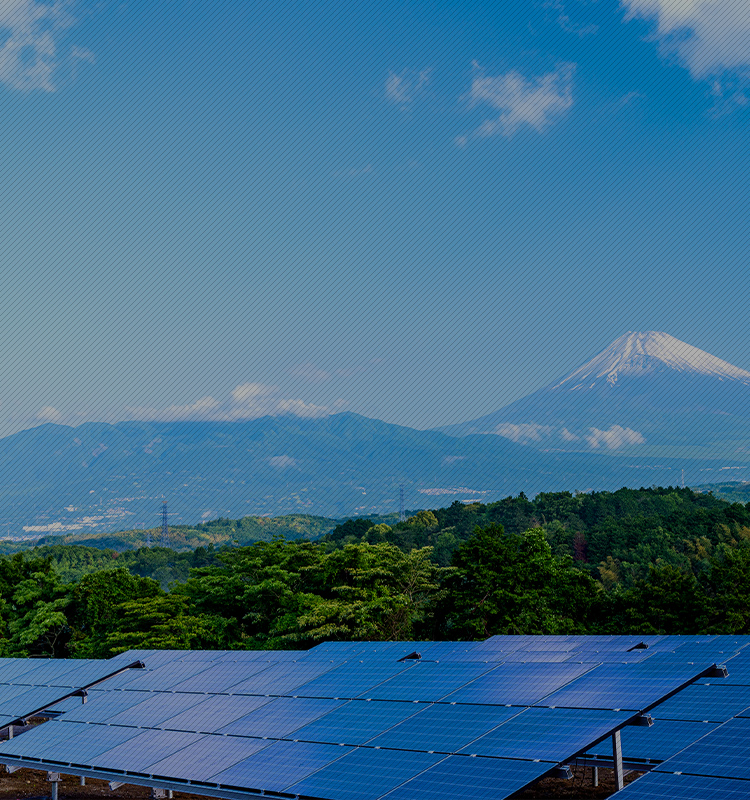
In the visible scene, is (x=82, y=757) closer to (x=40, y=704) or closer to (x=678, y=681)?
(x=40, y=704)

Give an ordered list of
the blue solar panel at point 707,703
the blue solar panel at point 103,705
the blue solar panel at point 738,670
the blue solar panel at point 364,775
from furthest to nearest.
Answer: the blue solar panel at point 103,705
the blue solar panel at point 738,670
the blue solar panel at point 707,703
the blue solar panel at point 364,775

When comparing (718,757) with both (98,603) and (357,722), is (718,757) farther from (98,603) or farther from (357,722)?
(98,603)

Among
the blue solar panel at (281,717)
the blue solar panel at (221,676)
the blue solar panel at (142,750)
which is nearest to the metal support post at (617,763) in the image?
the blue solar panel at (281,717)

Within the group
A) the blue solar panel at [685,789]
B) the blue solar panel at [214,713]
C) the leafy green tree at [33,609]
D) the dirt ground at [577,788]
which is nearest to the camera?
the blue solar panel at [685,789]

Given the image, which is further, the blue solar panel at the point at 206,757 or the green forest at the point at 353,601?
the green forest at the point at 353,601

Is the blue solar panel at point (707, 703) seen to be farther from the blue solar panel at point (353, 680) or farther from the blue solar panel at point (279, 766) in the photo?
the blue solar panel at point (279, 766)

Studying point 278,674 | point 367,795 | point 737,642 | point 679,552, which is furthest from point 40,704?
point 679,552
